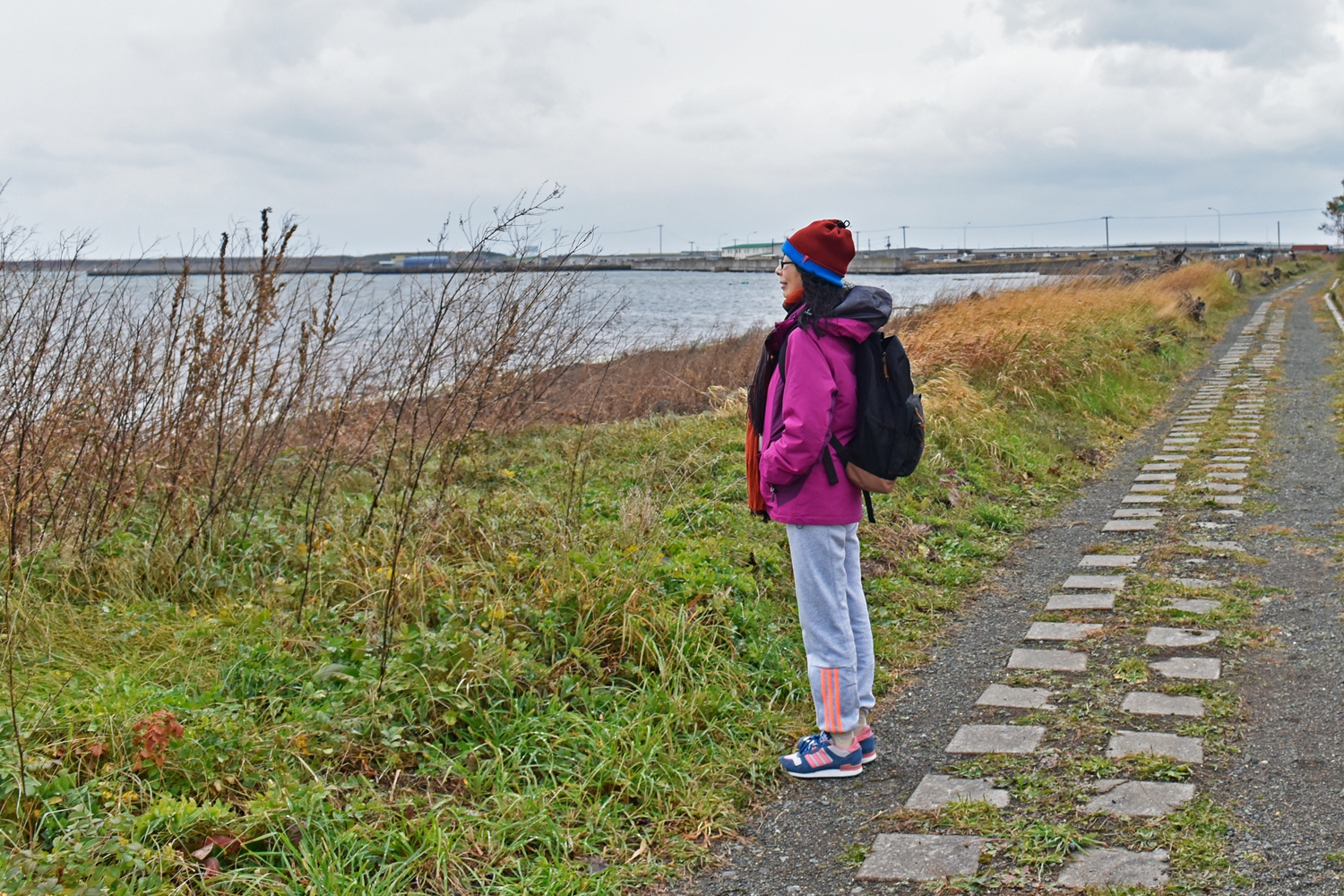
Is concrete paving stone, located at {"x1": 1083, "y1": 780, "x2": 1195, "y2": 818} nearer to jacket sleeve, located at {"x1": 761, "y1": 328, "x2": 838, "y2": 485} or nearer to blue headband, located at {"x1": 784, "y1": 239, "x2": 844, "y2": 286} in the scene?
jacket sleeve, located at {"x1": 761, "y1": 328, "x2": 838, "y2": 485}

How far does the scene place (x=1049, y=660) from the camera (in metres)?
4.84

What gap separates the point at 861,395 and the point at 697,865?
5.21 ft

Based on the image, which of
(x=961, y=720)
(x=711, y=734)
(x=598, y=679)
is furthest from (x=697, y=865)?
(x=961, y=720)

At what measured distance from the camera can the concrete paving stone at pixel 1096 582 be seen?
591 centimetres

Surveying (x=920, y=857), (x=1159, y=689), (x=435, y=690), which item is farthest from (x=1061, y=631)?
(x=435, y=690)

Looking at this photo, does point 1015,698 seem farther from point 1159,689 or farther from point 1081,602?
point 1081,602

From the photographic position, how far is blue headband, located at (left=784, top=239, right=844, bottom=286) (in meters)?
3.60

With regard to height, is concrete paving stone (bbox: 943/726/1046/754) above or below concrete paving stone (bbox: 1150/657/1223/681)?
below

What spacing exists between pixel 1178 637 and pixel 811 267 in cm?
277

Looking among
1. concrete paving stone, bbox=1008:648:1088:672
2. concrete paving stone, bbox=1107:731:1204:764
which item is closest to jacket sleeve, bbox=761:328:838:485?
concrete paving stone, bbox=1107:731:1204:764

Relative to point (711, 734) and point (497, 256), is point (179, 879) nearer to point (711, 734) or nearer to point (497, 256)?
point (711, 734)

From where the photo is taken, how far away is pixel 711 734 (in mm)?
4129

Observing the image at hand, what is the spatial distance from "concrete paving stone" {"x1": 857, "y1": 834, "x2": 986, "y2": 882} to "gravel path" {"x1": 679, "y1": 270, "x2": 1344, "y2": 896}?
2cm

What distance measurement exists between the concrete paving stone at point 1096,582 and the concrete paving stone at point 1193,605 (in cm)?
34
